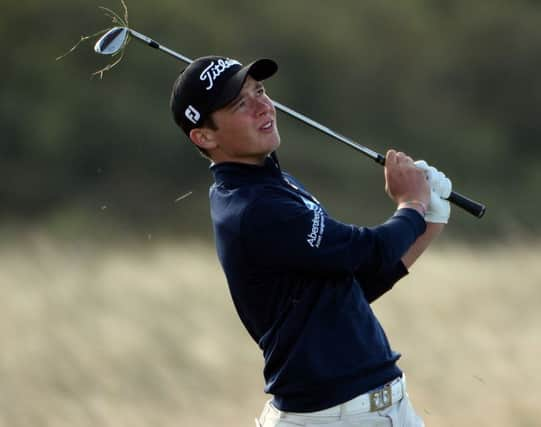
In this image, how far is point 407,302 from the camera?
9.59 metres

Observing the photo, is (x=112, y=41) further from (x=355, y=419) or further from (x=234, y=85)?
(x=355, y=419)

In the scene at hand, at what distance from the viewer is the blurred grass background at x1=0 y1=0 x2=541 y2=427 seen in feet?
24.9

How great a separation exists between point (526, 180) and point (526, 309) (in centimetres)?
1183

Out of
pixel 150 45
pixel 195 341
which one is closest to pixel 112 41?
pixel 150 45

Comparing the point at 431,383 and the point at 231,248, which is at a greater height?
the point at 231,248

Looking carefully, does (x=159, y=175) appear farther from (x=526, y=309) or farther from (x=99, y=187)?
(x=526, y=309)

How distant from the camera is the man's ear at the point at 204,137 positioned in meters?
3.65

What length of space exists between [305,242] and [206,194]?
45.7ft

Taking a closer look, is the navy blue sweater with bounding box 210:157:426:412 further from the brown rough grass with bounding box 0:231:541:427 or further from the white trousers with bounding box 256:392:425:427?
the brown rough grass with bounding box 0:231:541:427

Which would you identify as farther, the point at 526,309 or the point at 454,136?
the point at 454,136

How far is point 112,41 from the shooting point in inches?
163

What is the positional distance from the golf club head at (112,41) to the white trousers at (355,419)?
127 cm

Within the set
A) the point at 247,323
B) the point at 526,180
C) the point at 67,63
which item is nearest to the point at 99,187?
the point at 67,63

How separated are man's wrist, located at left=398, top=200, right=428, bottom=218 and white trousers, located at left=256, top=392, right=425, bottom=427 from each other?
1.73 ft
